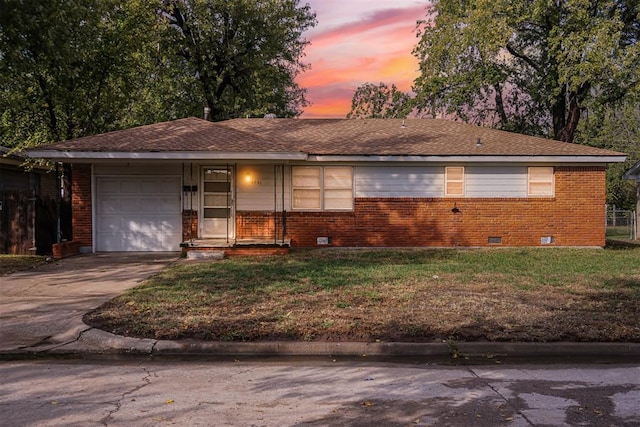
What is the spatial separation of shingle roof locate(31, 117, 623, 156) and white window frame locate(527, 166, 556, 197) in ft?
1.95

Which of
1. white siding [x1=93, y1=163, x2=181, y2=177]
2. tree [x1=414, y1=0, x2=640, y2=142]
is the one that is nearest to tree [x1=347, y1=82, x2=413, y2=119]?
tree [x1=414, y1=0, x2=640, y2=142]

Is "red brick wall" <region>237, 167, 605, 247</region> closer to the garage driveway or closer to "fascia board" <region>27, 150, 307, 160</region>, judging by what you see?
"fascia board" <region>27, 150, 307, 160</region>

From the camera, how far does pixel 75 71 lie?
16312 millimetres

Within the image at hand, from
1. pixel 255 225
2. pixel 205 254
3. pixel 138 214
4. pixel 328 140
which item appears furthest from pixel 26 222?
pixel 328 140

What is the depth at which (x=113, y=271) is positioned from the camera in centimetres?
1339

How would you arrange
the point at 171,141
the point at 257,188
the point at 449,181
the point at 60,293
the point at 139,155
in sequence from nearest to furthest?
1. the point at 60,293
2. the point at 139,155
3. the point at 171,141
4. the point at 257,188
5. the point at 449,181

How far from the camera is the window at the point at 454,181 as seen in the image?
60.7 feet

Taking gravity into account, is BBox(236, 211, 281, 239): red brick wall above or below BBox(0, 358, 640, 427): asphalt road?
above

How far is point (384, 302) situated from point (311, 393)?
3921 mm

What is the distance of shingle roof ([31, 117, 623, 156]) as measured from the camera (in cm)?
1620

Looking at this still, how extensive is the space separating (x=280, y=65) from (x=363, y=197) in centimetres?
1664

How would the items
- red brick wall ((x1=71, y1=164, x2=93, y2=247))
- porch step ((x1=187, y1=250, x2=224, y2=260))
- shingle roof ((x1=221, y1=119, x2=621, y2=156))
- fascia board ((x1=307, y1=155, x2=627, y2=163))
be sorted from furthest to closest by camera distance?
shingle roof ((x1=221, y1=119, x2=621, y2=156)) → fascia board ((x1=307, y1=155, x2=627, y2=163)) → red brick wall ((x1=71, y1=164, x2=93, y2=247)) → porch step ((x1=187, y1=250, x2=224, y2=260))

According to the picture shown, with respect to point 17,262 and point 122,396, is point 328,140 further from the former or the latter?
point 122,396

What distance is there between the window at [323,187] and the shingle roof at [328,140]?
662 mm
